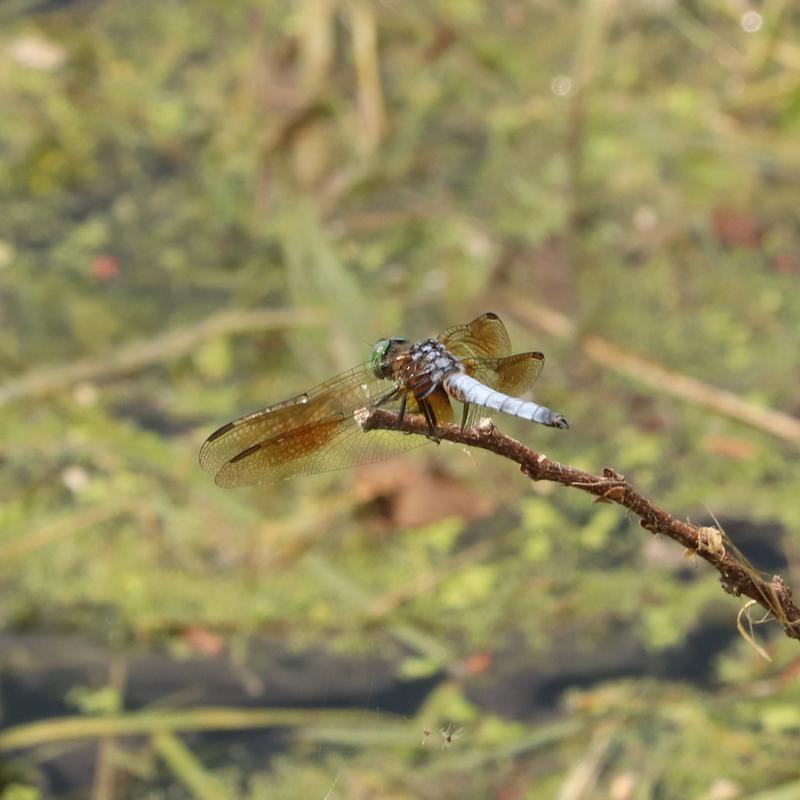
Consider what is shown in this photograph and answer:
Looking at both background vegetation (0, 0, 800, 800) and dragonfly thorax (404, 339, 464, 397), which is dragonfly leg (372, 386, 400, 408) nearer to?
dragonfly thorax (404, 339, 464, 397)

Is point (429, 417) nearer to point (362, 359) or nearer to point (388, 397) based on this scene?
point (388, 397)

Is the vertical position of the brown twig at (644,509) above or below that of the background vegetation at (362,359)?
below

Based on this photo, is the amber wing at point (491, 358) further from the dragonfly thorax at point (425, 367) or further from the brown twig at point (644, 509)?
the brown twig at point (644, 509)

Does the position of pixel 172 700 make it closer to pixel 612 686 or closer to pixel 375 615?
pixel 375 615

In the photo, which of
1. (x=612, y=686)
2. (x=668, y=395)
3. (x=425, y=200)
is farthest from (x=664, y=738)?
(x=425, y=200)

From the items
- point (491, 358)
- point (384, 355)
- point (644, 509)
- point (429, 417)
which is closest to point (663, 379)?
point (491, 358)

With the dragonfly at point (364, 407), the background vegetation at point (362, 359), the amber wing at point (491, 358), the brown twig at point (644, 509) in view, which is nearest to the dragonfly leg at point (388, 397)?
the dragonfly at point (364, 407)

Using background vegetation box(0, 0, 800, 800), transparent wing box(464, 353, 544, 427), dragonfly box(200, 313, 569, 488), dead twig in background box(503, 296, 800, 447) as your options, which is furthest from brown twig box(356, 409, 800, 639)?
dead twig in background box(503, 296, 800, 447)
